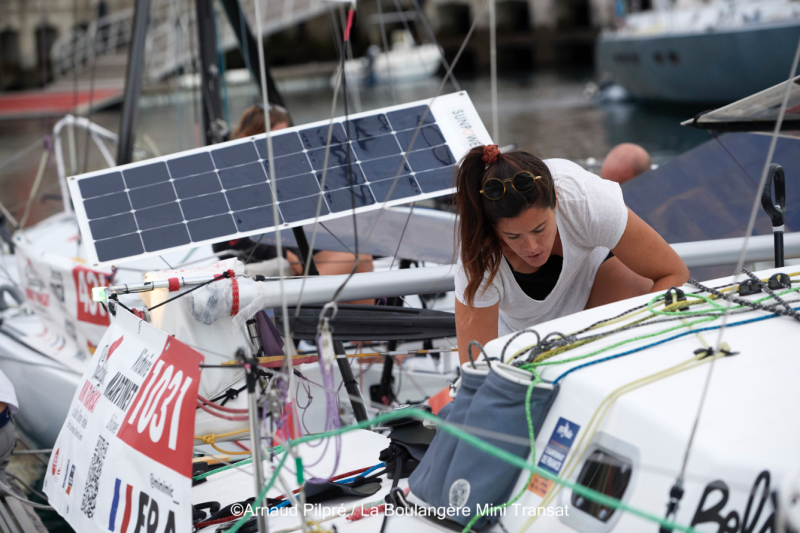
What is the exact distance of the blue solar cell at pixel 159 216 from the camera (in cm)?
298

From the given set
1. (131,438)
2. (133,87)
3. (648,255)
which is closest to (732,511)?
(648,255)

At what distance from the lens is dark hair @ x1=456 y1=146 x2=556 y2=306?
6.84 ft

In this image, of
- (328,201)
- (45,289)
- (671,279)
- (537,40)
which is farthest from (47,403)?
(537,40)

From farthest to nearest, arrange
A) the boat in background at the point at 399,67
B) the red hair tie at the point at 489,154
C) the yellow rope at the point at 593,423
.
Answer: the boat in background at the point at 399,67
the red hair tie at the point at 489,154
the yellow rope at the point at 593,423

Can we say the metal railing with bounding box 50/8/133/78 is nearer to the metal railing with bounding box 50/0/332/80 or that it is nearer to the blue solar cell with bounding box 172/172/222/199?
the metal railing with bounding box 50/0/332/80

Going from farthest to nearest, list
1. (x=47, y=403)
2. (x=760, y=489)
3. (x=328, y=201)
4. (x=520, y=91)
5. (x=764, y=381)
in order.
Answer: (x=520, y=91) → (x=47, y=403) → (x=328, y=201) → (x=764, y=381) → (x=760, y=489)

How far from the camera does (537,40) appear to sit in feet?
109

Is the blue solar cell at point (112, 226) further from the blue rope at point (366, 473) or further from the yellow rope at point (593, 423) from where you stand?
the yellow rope at point (593, 423)

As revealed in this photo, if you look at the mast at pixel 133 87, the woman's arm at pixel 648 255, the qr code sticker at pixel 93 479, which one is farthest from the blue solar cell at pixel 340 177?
the mast at pixel 133 87

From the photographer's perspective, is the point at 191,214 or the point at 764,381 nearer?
the point at 764,381

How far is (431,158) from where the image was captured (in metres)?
3.13

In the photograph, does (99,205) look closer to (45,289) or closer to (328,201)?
(328,201)

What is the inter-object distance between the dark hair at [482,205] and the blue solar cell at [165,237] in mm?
1173

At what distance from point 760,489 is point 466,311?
1.00 m
